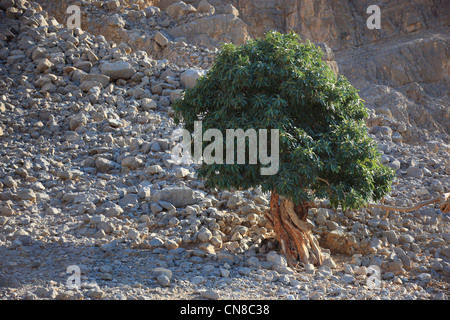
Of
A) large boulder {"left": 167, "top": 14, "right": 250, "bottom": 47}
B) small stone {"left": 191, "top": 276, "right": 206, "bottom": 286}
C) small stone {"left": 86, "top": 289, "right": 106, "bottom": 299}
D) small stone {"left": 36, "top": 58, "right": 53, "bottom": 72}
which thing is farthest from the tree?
large boulder {"left": 167, "top": 14, "right": 250, "bottom": 47}

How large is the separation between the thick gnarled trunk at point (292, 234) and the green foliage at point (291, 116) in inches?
27.9

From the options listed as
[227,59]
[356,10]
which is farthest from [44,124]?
[356,10]

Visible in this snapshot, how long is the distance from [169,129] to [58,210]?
358 cm

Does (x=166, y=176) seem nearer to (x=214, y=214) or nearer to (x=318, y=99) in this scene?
(x=214, y=214)

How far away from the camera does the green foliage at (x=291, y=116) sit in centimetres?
664

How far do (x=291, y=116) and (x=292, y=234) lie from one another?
1.99m

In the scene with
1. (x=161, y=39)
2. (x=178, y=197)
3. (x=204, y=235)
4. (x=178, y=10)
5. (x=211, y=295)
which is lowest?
(x=211, y=295)

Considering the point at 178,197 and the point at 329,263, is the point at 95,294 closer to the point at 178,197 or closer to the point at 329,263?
the point at 178,197

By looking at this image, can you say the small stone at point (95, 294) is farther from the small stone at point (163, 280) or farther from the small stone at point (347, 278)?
the small stone at point (347, 278)

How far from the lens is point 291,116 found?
7.04 meters

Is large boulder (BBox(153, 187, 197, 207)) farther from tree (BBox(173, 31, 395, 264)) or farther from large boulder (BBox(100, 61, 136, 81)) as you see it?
large boulder (BBox(100, 61, 136, 81))

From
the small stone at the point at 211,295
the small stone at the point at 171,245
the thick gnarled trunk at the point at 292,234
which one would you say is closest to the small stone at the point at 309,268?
the thick gnarled trunk at the point at 292,234

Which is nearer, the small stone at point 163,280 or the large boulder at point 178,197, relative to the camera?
the small stone at point 163,280

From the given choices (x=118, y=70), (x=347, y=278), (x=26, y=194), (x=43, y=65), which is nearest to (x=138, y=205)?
(x=26, y=194)
